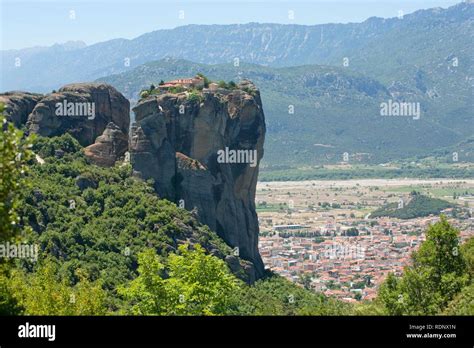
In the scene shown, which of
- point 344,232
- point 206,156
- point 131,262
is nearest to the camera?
point 131,262

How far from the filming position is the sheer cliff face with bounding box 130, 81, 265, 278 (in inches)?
2095

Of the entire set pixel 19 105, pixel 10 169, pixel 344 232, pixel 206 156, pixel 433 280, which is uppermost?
pixel 19 105

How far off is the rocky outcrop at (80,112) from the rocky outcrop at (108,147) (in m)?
0.73

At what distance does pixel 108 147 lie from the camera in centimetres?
5438

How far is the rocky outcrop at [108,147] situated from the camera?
53625 mm

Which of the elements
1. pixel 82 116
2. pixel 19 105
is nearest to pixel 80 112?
pixel 82 116

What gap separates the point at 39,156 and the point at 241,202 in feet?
49.3

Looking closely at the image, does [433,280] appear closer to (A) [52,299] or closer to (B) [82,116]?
(A) [52,299]

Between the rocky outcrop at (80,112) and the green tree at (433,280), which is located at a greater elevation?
the rocky outcrop at (80,112)

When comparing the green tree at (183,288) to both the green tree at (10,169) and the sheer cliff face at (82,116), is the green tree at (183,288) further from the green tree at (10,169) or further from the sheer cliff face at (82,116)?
the sheer cliff face at (82,116)

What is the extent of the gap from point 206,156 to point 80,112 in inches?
333

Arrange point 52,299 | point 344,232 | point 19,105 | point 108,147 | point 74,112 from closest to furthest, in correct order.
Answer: point 52,299, point 19,105, point 74,112, point 108,147, point 344,232

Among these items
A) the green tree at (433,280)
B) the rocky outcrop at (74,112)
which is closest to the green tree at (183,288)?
the green tree at (433,280)
